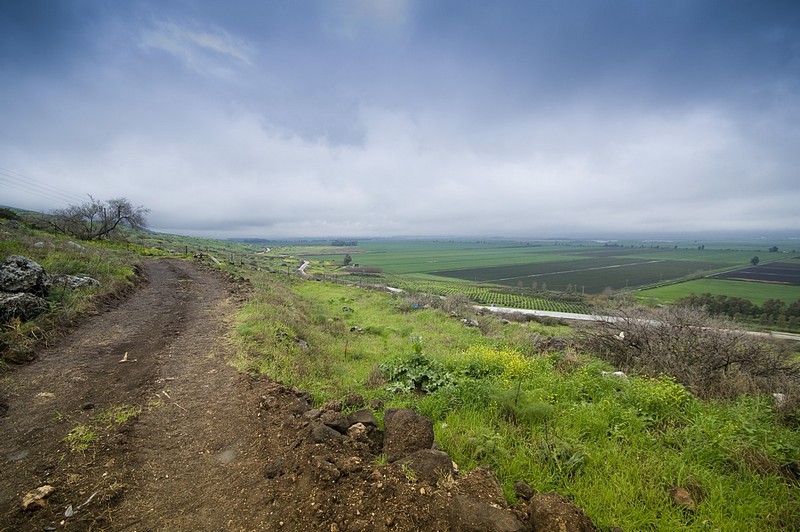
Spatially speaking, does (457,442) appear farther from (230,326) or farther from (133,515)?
(230,326)

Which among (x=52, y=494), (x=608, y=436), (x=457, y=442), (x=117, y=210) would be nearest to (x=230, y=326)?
(x=52, y=494)

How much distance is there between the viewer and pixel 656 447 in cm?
440

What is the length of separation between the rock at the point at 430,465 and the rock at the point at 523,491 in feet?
2.55

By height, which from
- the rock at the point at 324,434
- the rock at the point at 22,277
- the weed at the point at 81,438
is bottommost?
the weed at the point at 81,438

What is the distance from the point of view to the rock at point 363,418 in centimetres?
468

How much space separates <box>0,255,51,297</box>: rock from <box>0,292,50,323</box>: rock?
58 centimetres

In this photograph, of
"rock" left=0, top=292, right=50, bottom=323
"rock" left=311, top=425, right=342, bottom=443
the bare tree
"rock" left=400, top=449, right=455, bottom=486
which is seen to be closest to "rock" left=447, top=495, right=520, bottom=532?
"rock" left=400, top=449, right=455, bottom=486

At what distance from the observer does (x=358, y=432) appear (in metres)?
4.39

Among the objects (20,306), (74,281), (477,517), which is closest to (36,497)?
(477,517)

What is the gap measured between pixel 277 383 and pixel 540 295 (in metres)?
77.1

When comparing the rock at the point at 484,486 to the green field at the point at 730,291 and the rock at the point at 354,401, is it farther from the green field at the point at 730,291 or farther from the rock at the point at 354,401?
the green field at the point at 730,291

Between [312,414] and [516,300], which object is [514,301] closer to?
[516,300]

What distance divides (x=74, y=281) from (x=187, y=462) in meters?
11.9

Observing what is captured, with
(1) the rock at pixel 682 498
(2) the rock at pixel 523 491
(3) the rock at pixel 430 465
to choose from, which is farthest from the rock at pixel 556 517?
(1) the rock at pixel 682 498
